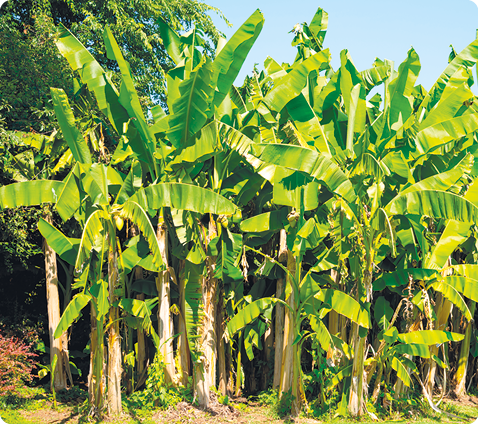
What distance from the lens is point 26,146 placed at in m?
7.73

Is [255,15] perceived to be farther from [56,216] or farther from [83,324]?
[83,324]

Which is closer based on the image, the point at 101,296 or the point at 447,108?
the point at 101,296

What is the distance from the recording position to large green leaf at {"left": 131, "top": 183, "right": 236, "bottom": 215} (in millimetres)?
5547

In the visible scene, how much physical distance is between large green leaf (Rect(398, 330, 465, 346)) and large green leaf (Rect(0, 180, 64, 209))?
531 centimetres

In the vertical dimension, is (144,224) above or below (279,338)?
above

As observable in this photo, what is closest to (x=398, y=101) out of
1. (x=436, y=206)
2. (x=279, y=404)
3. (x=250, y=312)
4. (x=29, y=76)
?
(x=436, y=206)

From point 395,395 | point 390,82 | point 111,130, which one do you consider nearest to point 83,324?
point 111,130

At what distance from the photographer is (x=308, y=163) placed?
18.1 ft

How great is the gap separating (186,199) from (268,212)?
1.62 metres

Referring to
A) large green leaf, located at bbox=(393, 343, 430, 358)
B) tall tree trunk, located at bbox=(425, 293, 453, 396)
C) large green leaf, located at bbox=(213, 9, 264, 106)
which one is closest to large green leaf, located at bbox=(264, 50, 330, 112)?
large green leaf, located at bbox=(213, 9, 264, 106)

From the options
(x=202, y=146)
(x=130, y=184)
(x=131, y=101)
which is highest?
(x=131, y=101)

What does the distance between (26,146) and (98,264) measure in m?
3.10

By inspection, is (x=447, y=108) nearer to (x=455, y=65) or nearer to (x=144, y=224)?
(x=455, y=65)

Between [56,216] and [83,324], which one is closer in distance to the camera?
[56,216]
